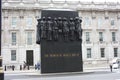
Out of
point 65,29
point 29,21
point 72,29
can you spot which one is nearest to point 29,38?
point 29,21

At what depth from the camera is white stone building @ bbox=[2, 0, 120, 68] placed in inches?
2213

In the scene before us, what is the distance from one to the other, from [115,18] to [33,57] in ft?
62.7

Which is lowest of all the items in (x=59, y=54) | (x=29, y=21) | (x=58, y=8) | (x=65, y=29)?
(x=59, y=54)

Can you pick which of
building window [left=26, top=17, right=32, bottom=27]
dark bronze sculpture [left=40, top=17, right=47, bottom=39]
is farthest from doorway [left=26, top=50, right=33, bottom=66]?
dark bronze sculpture [left=40, top=17, right=47, bottom=39]

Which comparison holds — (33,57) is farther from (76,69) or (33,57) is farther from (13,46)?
(76,69)

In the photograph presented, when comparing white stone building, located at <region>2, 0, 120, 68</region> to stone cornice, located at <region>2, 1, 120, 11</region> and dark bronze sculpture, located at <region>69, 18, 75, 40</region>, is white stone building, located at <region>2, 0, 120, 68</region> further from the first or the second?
dark bronze sculpture, located at <region>69, 18, 75, 40</region>

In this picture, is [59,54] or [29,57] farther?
[29,57]

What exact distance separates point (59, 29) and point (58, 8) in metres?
30.5

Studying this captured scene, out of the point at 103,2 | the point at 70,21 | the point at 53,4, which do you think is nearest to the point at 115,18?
the point at 103,2

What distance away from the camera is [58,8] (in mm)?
55531

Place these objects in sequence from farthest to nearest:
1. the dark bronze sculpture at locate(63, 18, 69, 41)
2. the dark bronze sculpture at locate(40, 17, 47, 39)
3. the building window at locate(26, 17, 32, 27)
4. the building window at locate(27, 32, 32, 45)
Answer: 1. the building window at locate(26, 17, 32, 27)
2. the building window at locate(27, 32, 32, 45)
3. the dark bronze sculpture at locate(63, 18, 69, 41)
4. the dark bronze sculpture at locate(40, 17, 47, 39)

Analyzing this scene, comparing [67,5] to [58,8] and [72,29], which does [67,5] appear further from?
[72,29]

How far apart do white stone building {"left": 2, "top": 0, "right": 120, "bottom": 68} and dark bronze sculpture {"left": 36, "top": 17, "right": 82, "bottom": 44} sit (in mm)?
30068

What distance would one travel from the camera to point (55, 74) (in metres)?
24.0
